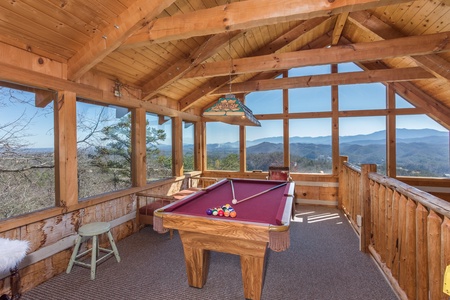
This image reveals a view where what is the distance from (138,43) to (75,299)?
Answer: 2.72m

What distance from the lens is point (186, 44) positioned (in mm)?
3461

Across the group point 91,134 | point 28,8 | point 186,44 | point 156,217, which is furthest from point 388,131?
point 28,8

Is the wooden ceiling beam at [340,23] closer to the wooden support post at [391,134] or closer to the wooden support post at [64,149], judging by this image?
the wooden support post at [391,134]

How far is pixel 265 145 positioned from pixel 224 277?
13.2ft

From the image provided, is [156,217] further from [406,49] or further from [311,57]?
[406,49]

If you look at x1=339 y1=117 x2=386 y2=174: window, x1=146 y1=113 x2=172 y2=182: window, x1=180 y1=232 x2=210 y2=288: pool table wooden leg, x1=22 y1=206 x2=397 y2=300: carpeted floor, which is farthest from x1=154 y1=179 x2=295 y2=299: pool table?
x1=339 y1=117 x2=386 y2=174: window

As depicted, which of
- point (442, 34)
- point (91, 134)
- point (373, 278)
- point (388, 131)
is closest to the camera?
point (373, 278)

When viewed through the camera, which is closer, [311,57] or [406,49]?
[406,49]

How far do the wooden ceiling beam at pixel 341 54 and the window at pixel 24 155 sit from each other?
223 centimetres

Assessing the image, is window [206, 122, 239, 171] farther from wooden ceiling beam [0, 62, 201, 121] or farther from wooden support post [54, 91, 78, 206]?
wooden support post [54, 91, 78, 206]

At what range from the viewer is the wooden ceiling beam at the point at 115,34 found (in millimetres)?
2062

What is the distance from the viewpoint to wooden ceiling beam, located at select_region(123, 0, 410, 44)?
196 cm

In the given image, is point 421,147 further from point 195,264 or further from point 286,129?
point 195,264

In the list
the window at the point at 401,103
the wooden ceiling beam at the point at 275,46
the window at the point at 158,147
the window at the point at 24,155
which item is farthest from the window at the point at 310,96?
the window at the point at 24,155
